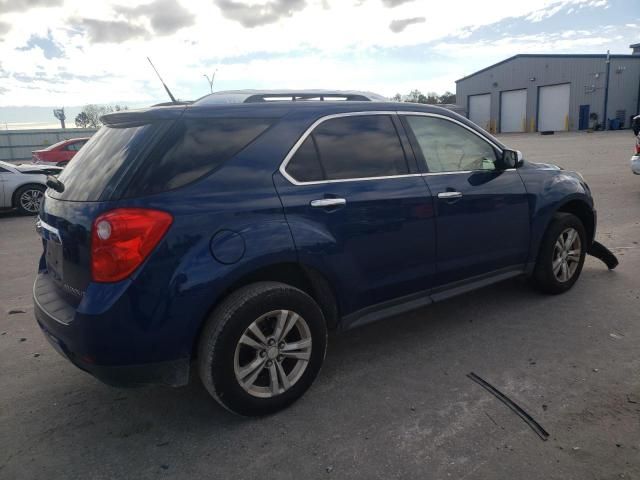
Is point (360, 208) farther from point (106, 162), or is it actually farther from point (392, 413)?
point (106, 162)

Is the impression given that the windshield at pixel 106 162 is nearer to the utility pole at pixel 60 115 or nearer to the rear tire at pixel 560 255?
the rear tire at pixel 560 255

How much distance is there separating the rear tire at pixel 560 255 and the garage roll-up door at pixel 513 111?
49.2m

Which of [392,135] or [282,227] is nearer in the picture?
[282,227]

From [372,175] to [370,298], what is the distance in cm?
81

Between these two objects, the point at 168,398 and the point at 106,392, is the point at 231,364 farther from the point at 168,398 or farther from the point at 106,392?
the point at 106,392

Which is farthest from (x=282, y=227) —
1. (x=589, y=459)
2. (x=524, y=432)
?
(x=589, y=459)

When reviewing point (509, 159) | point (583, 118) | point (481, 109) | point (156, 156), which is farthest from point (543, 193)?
point (481, 109)

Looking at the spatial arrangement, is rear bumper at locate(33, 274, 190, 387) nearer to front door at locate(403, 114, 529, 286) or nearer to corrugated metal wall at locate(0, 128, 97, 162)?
front door at locate(403, 114, 529, 286)

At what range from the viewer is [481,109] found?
184 ft

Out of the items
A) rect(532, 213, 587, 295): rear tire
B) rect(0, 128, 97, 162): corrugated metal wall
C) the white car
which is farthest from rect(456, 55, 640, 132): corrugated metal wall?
rect(532, 213, 587, 295): rear tire

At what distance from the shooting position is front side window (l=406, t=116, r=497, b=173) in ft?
12.2

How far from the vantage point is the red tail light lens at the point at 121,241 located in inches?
98.0

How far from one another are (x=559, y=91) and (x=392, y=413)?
50.3 m

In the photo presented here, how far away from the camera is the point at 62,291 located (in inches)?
112
